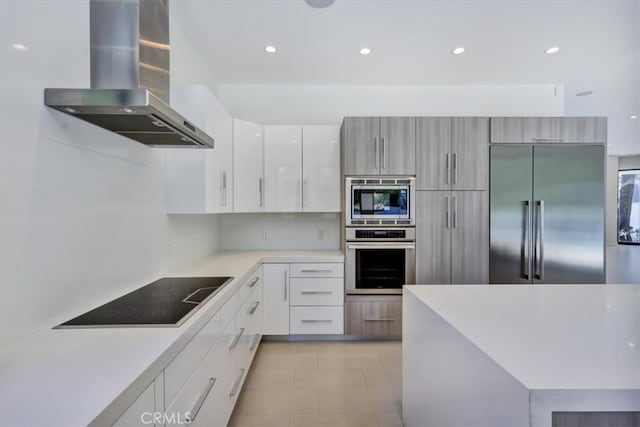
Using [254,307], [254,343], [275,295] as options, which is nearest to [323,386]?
[254,343]

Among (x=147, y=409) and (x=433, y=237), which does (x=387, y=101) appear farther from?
(x=147, y=409)

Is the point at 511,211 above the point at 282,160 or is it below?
below

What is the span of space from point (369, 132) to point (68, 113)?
7.50 feet

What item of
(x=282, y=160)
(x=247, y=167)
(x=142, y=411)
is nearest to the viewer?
(x=142, y=411)

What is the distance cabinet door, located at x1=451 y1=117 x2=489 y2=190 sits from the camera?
2836 millimetres

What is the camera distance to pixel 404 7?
2.09 m

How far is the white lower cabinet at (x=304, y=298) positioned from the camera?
112 inches

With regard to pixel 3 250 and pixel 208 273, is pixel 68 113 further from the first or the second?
pixel 208 273

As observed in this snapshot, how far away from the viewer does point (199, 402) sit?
3.94 ft

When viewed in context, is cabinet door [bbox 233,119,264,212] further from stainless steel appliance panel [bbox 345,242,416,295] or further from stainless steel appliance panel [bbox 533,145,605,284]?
stainless steel appliance panel [bbox 533,145,605,284]

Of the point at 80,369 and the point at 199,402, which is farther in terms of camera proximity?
the point at 199,402

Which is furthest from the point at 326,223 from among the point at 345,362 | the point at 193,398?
the point at 193,398

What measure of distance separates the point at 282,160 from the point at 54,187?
2.05 metres

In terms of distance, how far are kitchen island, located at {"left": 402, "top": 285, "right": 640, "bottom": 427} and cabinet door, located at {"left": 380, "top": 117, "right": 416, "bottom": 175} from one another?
1495 millimetres
